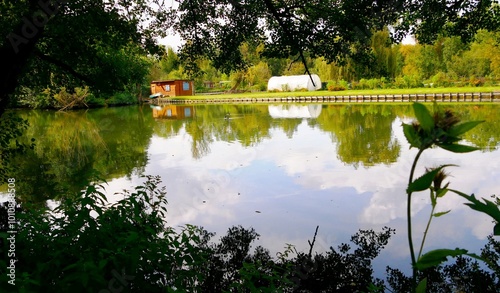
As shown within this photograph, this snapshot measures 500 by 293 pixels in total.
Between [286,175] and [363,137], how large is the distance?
25.6 feet

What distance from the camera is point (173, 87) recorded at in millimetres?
58438

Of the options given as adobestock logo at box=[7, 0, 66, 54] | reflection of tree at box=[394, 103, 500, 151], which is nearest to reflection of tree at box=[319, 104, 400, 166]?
reflection of tree at box=[394, 103, 500, 151]

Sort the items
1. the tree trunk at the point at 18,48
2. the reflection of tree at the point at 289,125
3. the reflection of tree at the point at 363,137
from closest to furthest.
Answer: the tree trunk at the point at 18,48
the reflection of tree at the point at 363,137
the reflection of tree at the point at 289,125

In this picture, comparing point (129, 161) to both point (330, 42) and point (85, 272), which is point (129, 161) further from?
point (85, 272)

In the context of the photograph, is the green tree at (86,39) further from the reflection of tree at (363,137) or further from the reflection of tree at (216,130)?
the reflection of tree at (363,137)

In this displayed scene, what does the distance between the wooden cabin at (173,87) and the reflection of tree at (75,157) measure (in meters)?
33.1

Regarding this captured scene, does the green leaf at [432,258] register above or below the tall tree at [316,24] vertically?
below

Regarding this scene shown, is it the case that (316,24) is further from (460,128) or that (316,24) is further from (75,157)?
(75,157)

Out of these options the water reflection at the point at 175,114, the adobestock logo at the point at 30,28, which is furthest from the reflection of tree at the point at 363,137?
the water reflection at the point at 175,114

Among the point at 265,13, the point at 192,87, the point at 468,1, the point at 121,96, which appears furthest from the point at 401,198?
the point at 192,87

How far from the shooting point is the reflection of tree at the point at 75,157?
1069 centimetres

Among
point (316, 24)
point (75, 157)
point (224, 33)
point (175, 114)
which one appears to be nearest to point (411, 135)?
point (316, 24)

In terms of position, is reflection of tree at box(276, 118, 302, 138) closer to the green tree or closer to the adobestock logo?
the green tree

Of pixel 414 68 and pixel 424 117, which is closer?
pixel 424 117
